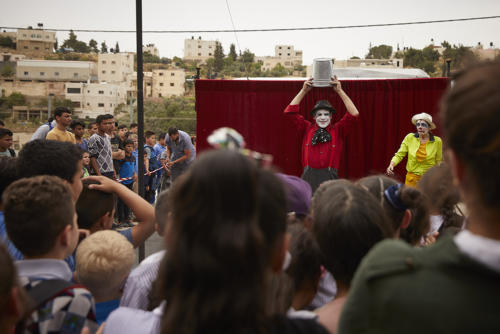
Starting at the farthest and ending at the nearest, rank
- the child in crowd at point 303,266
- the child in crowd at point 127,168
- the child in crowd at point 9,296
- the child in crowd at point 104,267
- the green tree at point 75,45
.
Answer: the green tree at point 75,45 → the child in crowd at point 127,168 → the child in crowd at point 104,267 → the child in crowd at point 303,266 → the child in crowd at point 9,296

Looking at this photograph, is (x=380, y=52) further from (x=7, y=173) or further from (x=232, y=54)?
(x=7, y=173)

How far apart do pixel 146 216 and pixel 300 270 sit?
1.15 metres

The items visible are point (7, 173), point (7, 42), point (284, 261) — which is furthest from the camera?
point (7, 42)

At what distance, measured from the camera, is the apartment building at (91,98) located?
306ft

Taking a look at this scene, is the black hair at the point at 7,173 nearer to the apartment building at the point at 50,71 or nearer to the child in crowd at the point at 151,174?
the child in crowd at the point at 151,174

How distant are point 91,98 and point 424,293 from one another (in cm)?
9962

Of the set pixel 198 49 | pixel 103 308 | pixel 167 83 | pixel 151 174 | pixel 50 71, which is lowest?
pixel 151 174

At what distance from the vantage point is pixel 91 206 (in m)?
2.51

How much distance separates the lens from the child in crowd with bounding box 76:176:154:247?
2475mm

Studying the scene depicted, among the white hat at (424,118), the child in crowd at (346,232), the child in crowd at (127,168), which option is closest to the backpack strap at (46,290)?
the child in crowd at (346,232)

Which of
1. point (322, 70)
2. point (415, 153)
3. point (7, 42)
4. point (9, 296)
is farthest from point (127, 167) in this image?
point (7, 42)

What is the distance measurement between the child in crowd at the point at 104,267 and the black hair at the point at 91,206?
18.6 inches

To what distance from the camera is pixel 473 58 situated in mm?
1002

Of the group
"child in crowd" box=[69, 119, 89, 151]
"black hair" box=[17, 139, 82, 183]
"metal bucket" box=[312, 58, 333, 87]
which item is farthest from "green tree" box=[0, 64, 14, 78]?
"black hair" box=[17, 139, 82, 183]
